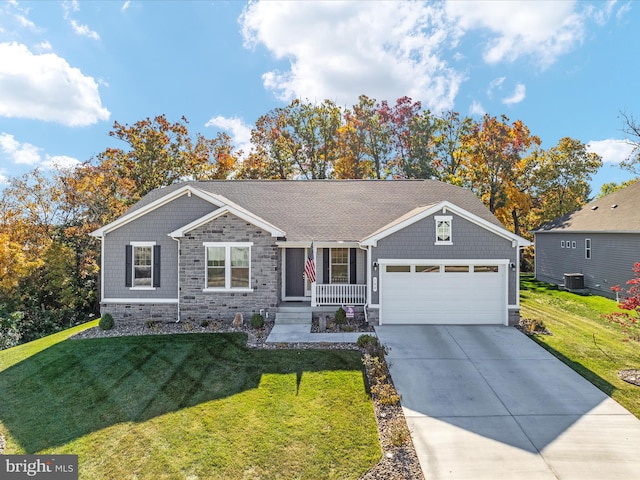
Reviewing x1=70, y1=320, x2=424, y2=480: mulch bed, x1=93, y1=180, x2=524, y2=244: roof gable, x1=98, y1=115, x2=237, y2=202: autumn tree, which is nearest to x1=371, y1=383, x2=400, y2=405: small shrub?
x1=70, y1=320, x2=424, y2=480: mulch bed

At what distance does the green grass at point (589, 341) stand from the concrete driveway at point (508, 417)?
0.45 metres

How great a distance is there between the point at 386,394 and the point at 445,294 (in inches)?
258

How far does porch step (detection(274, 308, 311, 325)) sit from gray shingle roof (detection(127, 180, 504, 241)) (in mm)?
2939

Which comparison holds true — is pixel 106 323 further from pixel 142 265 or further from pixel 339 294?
pixel 339 294

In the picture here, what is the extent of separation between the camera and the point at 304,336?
11.9 meters

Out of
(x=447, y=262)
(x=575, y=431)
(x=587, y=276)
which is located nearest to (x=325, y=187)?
(x=447, y=262)

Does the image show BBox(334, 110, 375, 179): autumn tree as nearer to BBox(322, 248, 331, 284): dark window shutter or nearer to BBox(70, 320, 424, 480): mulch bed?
BBox(322, 248, 331, 284): dark window shutter

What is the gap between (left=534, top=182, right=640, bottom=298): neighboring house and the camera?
717 inches

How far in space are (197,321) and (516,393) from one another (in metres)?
10.9

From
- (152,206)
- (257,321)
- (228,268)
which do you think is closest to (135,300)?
(152,206)

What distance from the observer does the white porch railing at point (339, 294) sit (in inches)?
559

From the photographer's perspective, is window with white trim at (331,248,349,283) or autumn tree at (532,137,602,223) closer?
window with white trim at (331,248,349,283)

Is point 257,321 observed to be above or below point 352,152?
below

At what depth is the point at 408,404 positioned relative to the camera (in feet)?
24.7
